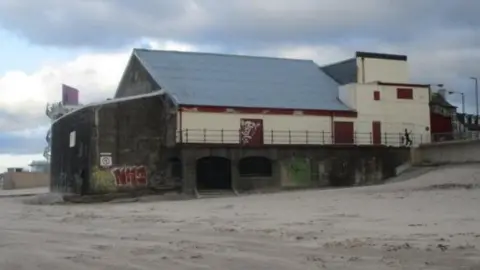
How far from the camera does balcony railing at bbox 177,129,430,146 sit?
45.8 m

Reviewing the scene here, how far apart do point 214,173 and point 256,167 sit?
2865 mm

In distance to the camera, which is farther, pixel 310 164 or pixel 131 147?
pixel 310 164

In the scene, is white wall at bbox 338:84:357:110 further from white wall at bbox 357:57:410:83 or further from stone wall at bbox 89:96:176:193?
stone wall at bbox 89:96:176:193

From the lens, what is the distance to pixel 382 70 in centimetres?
5538

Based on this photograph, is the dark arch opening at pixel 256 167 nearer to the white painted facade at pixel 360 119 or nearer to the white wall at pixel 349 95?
the white painted facade at pixel 360 119

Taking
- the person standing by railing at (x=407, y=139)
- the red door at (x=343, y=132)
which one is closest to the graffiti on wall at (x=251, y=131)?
the red door at (x=343, y=132)

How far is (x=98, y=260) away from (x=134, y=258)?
67 centimetres

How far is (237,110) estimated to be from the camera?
47312mm

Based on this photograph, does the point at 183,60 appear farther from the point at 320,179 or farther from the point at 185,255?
the point at 185,255

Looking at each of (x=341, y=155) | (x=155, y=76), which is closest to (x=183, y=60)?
(x=155, y=76)

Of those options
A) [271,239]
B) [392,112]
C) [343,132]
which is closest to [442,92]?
[392,112]

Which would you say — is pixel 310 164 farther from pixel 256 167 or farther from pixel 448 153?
pixel 448 153

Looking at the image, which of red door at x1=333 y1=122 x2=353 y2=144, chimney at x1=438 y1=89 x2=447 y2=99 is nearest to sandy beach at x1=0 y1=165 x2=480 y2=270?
red door at x1=333 y1=122 x2=353 y2=144

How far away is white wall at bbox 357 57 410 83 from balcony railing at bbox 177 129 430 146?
4875mm
